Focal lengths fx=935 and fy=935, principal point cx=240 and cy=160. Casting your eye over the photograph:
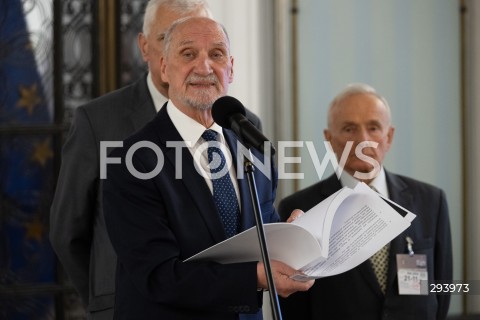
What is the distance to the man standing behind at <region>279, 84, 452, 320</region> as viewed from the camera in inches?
114

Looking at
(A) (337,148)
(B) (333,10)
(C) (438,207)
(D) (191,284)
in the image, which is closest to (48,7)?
(B) (333,10)

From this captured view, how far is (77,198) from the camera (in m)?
2.99

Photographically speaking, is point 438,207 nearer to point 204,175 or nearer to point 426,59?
point 204,175

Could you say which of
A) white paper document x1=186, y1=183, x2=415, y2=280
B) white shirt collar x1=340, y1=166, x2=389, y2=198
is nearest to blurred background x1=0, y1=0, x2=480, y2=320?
white shirt collar x1=340, y1=166, x2=389, y2=198

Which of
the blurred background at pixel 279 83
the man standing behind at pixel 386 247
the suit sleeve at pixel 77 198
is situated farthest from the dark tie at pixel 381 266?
the blurred background at pixel 279 83

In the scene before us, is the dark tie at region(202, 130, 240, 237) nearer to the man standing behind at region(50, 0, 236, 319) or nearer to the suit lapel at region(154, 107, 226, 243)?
the suit lapel at region(154, 107, 226, 243)

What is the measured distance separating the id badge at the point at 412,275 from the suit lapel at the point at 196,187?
0.90 m

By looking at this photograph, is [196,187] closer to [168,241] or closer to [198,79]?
[168,241]

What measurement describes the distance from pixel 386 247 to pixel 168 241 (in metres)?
1.07

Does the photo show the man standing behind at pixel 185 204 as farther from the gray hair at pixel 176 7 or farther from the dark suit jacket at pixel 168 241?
the gray hair at pixel 176 7

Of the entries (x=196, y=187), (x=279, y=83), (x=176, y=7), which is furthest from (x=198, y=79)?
(x=279, y=83)

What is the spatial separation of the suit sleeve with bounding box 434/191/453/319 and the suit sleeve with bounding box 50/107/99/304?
3.74 feet

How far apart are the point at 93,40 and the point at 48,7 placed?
263mm

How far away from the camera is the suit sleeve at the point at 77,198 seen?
2988mm
